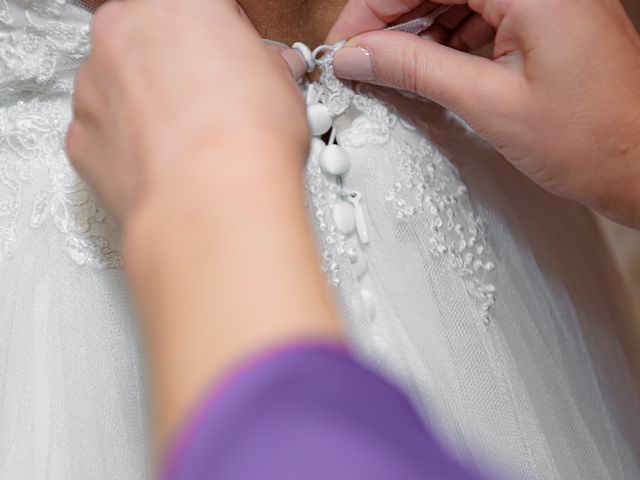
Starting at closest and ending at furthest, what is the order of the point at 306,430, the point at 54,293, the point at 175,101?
the point at 306,430 < the point at 175,101 < the point at 54,293

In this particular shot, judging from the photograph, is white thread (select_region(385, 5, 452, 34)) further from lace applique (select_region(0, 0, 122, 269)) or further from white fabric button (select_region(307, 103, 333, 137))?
lace applique (select_region(0, 0, 122, 269))

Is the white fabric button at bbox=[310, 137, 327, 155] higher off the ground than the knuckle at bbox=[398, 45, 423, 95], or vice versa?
the knuckle at bbox=[398, 45, 423, 95]

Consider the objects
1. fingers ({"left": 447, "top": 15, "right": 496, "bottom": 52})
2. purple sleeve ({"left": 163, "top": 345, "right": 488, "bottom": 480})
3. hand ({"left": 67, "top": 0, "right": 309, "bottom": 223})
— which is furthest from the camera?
fingers ({"left": 447, "top": 15, "right": 496, "bottom": 52})

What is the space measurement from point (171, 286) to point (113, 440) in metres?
0.27

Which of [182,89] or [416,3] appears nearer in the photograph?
[182,89]

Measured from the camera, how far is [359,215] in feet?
1.94

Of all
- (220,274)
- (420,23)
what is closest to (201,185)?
(220,274)

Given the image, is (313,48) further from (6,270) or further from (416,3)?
(6,270)

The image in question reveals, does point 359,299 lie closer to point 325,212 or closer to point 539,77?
point 325,212

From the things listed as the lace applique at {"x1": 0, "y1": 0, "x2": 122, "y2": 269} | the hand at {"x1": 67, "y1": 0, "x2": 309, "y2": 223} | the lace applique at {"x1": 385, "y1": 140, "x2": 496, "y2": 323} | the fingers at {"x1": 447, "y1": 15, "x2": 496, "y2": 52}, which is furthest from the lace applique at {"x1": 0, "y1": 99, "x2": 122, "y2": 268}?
the fingers at {"x1": 447, "y1": 15, "x2": 496, "y2": 52}

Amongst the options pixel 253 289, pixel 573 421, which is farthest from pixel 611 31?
pixel 253 289

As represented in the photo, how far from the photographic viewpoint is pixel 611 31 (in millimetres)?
591

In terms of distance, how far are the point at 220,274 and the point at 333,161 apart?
31 cm

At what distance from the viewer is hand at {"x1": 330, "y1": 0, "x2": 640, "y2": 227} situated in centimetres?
57
